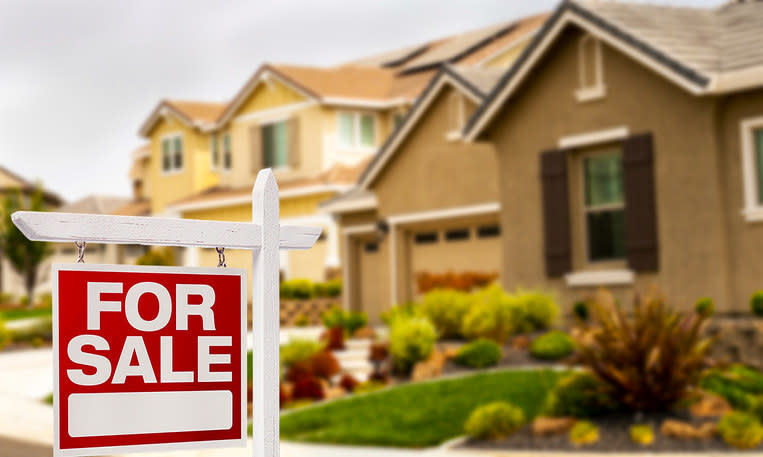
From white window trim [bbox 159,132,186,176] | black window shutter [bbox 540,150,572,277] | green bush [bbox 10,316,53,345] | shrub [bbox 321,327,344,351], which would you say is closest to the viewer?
black window shutter [bbox 540,150,572,277]

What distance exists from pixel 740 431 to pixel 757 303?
15.3 feet

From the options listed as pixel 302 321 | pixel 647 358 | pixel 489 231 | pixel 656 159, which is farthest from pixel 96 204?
pixel 647 358

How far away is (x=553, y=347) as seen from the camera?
1549cm

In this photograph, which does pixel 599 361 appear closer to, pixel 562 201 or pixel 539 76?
pixel 562 201

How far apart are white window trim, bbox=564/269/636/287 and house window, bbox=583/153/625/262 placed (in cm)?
37

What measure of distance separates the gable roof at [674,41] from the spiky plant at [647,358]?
5.00 meters

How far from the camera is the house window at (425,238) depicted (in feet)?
78.6

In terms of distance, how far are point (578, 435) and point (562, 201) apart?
716cm

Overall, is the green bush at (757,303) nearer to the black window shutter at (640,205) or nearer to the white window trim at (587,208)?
the black window shutter at (640,205)

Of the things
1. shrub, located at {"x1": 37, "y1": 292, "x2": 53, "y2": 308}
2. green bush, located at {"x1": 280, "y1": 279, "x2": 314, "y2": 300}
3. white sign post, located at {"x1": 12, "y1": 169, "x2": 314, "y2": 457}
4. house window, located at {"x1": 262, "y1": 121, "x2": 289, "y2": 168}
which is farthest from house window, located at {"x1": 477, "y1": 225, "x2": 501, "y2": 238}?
shrub, located at {"x1": 37, "y1": 292, "x2": 53, "y2": 308}

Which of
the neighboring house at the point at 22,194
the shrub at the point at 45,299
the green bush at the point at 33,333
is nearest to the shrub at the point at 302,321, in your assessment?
the green bush at the point at 33,333

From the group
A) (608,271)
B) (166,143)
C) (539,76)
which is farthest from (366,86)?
(608,271)

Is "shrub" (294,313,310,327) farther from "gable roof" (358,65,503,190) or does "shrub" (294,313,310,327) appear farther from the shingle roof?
the shingle roof

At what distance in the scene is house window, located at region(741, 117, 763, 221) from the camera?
50.9 feet
